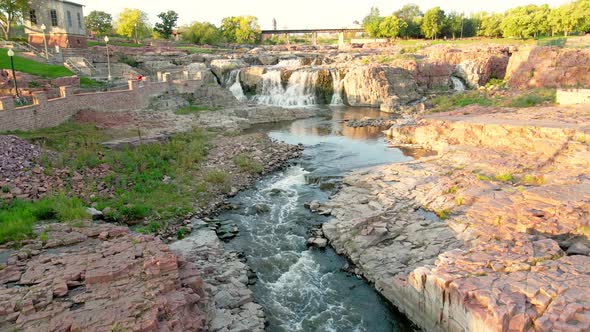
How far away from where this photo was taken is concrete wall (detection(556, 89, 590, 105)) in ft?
81.3

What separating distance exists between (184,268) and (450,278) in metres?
5.92

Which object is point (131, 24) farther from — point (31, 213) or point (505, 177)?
point (505, 177)

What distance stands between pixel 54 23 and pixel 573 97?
40.5 metres

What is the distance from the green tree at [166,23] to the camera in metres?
61.6

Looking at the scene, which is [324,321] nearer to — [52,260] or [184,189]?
[52,260]

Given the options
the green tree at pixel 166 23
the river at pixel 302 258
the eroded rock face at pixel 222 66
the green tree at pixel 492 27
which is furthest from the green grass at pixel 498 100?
the green tree at pixel 166 23

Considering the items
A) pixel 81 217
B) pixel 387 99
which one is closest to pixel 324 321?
pixel 81 217

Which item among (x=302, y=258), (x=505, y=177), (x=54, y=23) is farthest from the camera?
(x=54, y=23)

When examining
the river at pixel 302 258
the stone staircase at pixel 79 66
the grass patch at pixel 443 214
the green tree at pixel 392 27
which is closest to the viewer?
the river at pixel 302 258

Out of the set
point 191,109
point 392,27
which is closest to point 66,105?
point 191,109

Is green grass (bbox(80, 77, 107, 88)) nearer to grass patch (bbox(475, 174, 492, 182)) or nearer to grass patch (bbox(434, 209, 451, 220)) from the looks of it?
grass patch (bbox(434, 209, 451, 220))

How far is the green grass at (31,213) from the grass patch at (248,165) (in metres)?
7.51

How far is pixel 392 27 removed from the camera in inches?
2771

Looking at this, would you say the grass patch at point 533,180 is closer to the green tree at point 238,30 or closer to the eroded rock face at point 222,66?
the eroded rock face at point 222,66
